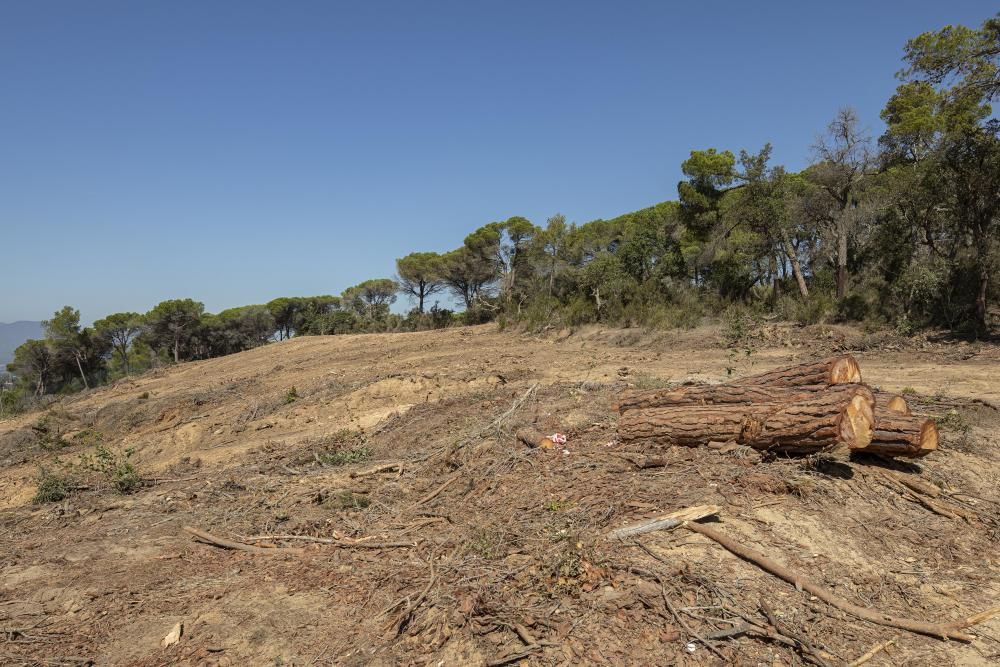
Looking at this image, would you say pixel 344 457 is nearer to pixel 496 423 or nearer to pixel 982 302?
pixel 496 423

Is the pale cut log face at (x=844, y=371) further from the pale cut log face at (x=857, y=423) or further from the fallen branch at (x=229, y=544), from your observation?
the fallen branch at (x=229, y=544)

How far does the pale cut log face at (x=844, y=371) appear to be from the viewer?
530 cm

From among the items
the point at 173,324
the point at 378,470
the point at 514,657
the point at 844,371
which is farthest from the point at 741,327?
the point at 173,324

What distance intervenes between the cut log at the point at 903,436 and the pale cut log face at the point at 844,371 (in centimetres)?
69

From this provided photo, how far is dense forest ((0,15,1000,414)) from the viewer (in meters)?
11.7

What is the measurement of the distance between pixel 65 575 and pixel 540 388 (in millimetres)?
6026

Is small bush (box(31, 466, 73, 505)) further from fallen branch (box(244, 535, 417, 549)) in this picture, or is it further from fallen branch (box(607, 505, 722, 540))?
fallen branch (box(607, 505, 722, 540))

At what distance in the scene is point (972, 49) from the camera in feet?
36.3

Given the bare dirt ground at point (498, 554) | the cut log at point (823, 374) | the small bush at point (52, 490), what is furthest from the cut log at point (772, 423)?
the small bush at point (52, 490)

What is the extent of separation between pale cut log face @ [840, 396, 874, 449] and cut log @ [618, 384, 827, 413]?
0.35 m

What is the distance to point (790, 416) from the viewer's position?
15.2 feet

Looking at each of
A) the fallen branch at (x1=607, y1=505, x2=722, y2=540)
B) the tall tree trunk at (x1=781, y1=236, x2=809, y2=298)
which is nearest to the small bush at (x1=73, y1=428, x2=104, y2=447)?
the fallen branch at (x1=607, y1=505, x2=722, y2=540)

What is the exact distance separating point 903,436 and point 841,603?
2.05 m

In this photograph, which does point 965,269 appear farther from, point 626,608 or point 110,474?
point 110,474
